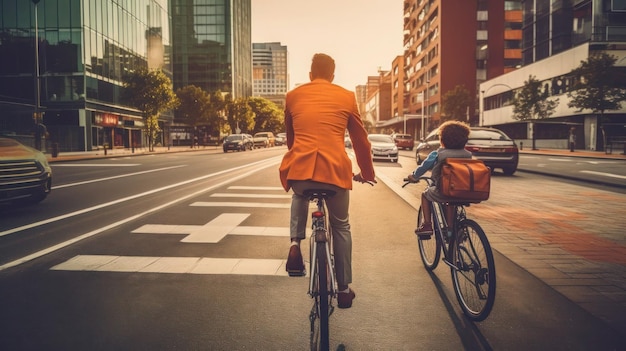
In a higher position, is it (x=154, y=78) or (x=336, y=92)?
(x=154, y=78)

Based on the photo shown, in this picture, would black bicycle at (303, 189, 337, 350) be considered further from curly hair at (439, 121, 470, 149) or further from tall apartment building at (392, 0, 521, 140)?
tall apartment building at (392, 0, 521, 140)

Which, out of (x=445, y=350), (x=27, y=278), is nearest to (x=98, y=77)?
(x=27, y=278)

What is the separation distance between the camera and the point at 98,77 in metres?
41.0

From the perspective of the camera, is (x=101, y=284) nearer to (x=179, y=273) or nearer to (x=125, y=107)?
(x=179, y=273)

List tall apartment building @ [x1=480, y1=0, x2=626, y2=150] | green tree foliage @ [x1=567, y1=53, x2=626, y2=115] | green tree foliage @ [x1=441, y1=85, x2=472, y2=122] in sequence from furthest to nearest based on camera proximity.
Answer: green tree foliage @ [x1=441, y1=85, x2=472, y2=122]
tall apartment building @ [x1=480, y1=0, x2=626, y2=150]
green tree foliage @ [x1=567, y1=53, x2=626, y2=115]

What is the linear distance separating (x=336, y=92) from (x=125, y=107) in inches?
1861

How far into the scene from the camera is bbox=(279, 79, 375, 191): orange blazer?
118 inches

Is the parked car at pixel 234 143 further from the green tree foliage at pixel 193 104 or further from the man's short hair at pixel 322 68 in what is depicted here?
the man's short hair at pixel 322 68

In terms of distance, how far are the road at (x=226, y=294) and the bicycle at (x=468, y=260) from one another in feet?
0.47

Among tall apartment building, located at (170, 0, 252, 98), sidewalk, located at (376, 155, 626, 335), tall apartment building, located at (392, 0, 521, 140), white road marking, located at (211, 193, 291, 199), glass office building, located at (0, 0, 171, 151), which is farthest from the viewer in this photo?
tall apartment building, located at (170, 0, 252, 98)

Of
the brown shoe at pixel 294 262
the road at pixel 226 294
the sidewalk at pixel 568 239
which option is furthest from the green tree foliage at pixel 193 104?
the brown shoe at pixel 294 262

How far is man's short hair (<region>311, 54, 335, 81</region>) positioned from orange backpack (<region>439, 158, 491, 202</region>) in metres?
1.17

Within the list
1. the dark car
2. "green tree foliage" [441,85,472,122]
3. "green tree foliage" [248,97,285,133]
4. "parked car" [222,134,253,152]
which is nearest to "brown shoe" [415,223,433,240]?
the dark car

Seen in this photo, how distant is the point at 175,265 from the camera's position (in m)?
4.93
